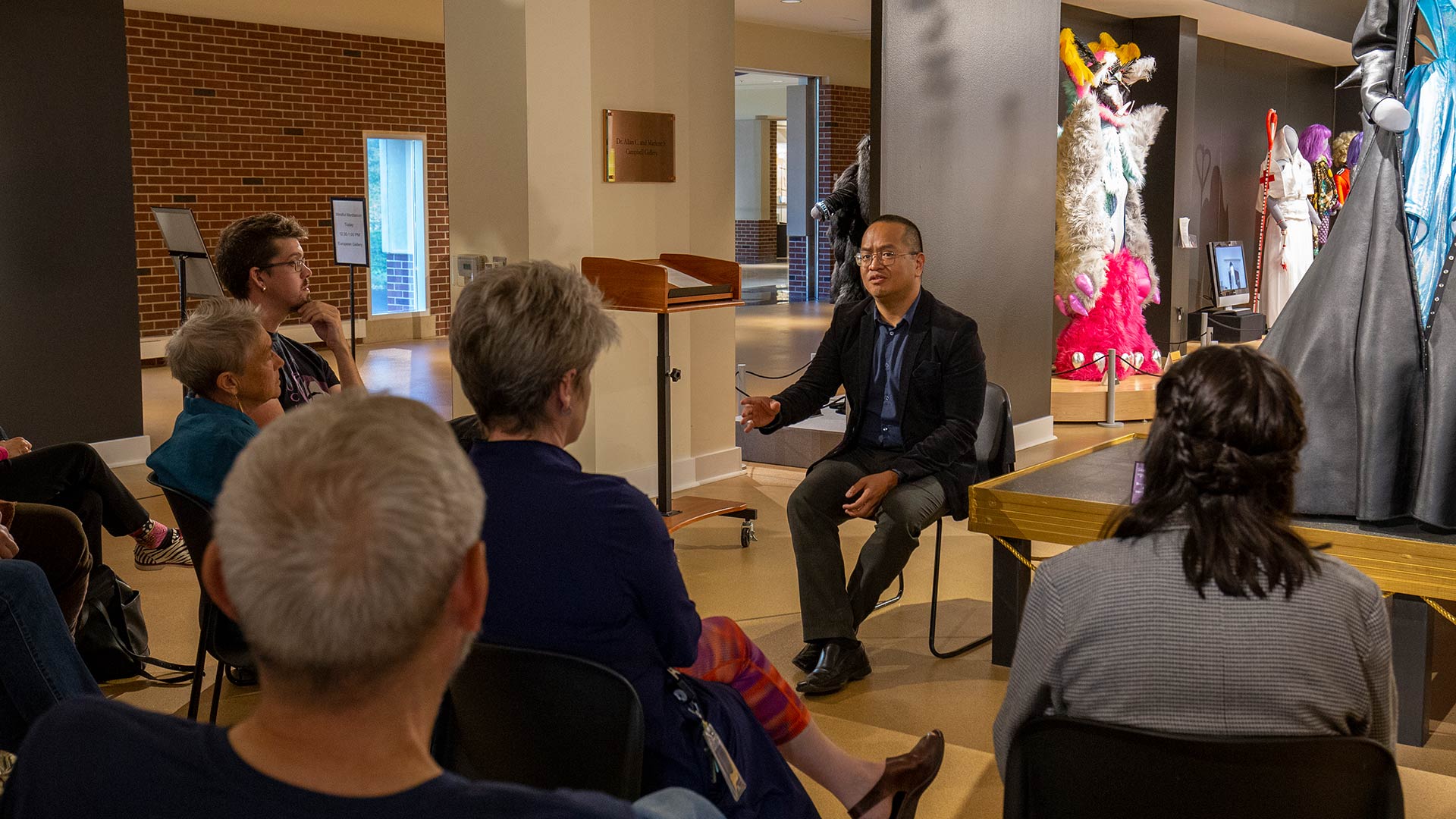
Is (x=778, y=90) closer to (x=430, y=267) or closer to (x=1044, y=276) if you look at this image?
(x=430, y=267)

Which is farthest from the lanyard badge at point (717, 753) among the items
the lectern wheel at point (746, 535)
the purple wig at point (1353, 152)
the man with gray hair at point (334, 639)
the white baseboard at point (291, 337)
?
the purple wig at point (1353, 152)

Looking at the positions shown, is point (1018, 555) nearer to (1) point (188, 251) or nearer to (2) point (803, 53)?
(1) point (188, 251)

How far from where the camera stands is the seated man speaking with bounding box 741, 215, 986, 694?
3418 millimetres

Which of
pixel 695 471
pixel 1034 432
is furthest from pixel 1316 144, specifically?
pixel 695 471

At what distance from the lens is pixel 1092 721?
4.69ft

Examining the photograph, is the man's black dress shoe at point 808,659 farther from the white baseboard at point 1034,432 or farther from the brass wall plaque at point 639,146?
the white baseboard at point 1034,432

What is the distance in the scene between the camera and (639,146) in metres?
5.52

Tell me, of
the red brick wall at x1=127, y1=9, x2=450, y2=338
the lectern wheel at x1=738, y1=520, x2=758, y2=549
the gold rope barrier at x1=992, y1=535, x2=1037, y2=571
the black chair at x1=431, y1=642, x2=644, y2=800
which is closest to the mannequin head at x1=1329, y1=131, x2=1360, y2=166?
the red brick wall at x1=127, y1=9, x2=450, y2=338

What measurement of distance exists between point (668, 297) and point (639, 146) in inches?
43.7

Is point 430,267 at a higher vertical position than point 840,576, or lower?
higher

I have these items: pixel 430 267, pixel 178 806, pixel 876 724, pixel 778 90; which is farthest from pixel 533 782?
pixel 778 90

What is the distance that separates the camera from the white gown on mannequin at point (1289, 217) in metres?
10.6

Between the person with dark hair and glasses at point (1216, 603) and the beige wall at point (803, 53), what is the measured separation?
1034 cm

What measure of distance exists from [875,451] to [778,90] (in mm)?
18146
